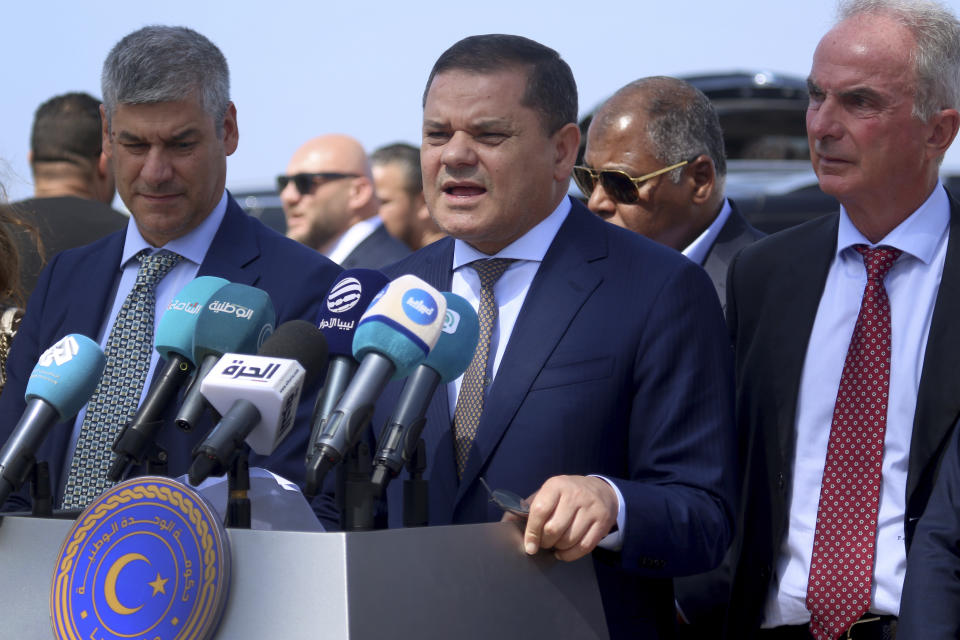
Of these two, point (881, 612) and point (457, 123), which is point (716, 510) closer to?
point (881, 612)

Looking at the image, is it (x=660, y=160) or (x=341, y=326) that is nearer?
(x=341, y=326)

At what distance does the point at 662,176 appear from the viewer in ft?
13.4

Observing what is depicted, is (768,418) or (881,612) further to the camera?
(768,418)

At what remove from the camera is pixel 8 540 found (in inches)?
75.8

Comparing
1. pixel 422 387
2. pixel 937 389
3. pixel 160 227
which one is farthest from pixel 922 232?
pixel 160 227

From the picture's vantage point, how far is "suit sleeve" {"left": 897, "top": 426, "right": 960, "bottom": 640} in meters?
2.18

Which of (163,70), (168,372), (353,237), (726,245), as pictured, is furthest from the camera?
(353,237)

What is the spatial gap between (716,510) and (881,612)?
51 cm

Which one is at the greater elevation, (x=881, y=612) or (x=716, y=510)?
(x=716, y=510)

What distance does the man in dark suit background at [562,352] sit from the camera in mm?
2275

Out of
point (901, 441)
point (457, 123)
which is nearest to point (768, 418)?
point (901, 441)

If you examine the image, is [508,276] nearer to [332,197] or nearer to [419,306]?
[419,306]

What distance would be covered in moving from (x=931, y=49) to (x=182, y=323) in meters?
1.69

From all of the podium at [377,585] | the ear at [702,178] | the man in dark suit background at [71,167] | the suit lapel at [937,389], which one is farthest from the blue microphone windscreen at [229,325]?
the man in dark suit background at [71,167]
